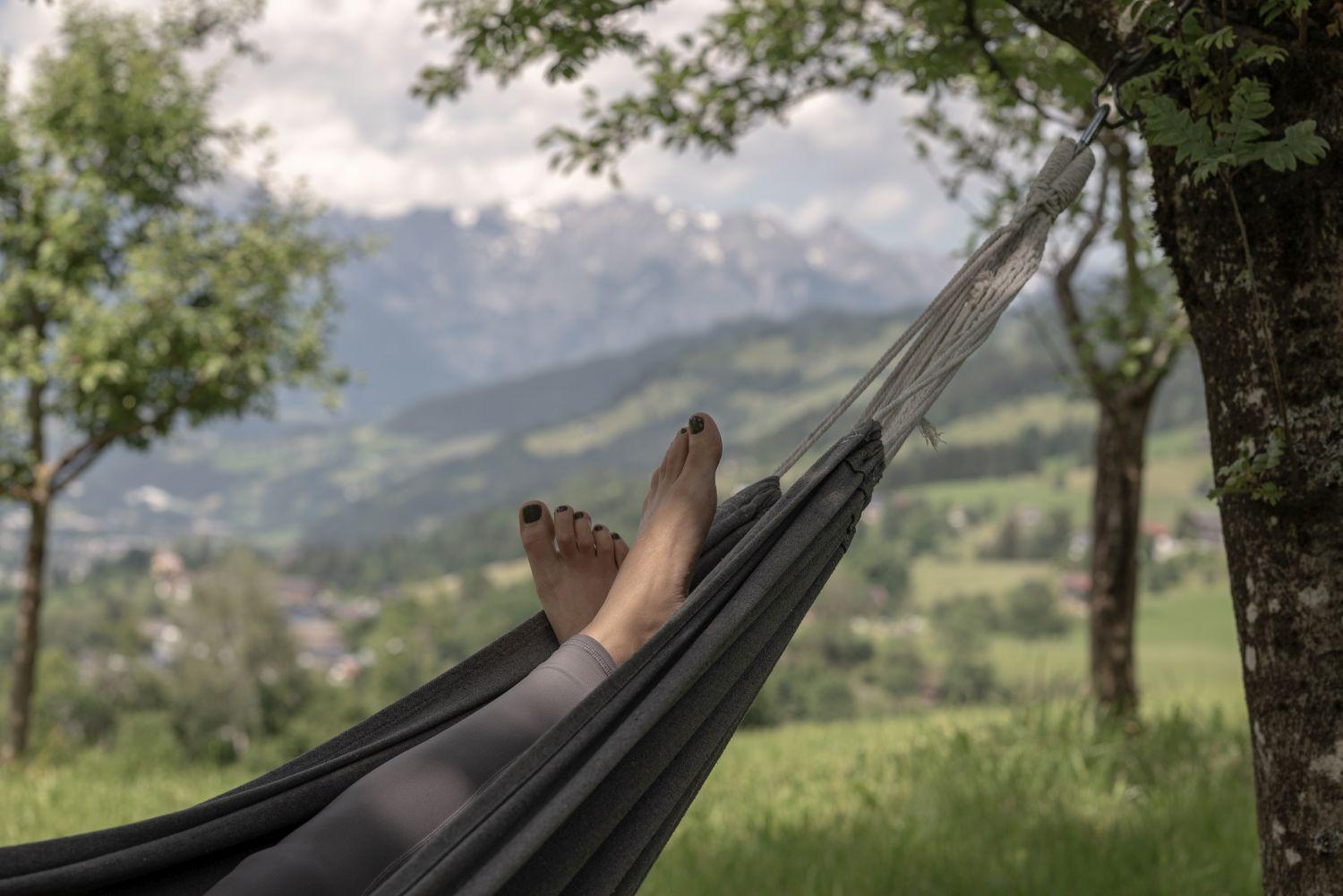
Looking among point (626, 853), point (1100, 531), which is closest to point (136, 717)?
point (1100, 531)

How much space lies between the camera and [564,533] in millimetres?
1719

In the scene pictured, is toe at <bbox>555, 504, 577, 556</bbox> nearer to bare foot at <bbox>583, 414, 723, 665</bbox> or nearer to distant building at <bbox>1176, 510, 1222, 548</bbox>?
bare foot at <bbox>583, 414, 723, 665</bbox>

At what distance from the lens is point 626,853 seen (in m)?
1.11

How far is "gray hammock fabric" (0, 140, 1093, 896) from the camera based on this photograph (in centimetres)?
103

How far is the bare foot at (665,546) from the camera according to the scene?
1377 millimetres

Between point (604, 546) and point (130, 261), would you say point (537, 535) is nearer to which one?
point (604, 546)

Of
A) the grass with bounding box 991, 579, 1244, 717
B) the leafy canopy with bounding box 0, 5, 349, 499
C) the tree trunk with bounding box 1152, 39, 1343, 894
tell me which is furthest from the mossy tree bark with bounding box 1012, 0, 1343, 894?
the grass with bounding box 991, 579, 1244, 717

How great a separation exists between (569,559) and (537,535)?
7 cm

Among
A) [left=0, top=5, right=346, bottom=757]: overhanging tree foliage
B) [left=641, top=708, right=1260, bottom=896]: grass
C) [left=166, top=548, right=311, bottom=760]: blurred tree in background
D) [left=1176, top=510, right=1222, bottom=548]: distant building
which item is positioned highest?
[left=1176, top=510, right=1222, bottom=548]: distant building

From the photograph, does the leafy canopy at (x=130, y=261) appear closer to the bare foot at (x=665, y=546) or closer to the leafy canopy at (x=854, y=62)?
the leafy canopy at (x=854, y=62)

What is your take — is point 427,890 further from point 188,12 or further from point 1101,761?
point 188,12

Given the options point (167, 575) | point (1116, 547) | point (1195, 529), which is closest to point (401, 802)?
point (1116, 547)

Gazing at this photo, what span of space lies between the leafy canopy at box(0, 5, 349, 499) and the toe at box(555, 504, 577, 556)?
4.25 meters

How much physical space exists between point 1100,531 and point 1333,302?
3.15 metres
